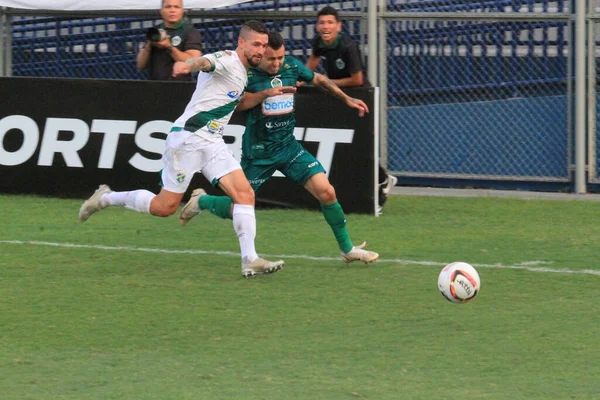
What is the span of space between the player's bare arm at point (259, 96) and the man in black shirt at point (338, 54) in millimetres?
2929

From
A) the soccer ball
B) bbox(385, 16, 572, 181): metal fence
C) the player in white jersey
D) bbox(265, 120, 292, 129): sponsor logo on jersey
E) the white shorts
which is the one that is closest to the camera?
the soccer ball

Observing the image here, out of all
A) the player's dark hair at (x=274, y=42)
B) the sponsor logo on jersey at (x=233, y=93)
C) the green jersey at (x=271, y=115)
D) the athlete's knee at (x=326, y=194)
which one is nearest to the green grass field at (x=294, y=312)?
the athlete's knee at (x=326, y=194)

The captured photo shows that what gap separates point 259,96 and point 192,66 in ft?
3.09

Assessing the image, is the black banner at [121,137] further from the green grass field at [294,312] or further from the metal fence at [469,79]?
the metal fence at [469,79]

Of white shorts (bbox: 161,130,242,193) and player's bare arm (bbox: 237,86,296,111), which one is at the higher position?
player's bare arm (bbox: 237,86,296,111)

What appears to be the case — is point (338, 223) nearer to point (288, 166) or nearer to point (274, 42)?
point (288, 166)

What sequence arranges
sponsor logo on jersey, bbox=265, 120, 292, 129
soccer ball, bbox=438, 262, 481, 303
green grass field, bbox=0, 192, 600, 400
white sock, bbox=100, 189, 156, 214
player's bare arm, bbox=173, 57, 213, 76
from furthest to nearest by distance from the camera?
sponsor logo on jersey, bbox=265, 120, 292, 129
white sock, bbox=100, 189, 156, 214
player's bare arm, bbox=173, 57, 213, 76
soccer ball, bbox=438, 262, 481, 303
green grass field, bbox=0, 192, 600, 400

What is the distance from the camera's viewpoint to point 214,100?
8.60 meters

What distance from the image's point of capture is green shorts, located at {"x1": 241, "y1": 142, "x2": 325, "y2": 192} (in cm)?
902

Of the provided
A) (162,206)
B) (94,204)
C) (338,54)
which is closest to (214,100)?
(162,206)

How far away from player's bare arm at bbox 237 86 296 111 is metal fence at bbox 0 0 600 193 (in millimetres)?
5183

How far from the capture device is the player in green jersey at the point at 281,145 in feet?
29.4

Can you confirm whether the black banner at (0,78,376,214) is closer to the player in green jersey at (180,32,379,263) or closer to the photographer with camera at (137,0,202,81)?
the photographer with camera at (137,0,202,81)

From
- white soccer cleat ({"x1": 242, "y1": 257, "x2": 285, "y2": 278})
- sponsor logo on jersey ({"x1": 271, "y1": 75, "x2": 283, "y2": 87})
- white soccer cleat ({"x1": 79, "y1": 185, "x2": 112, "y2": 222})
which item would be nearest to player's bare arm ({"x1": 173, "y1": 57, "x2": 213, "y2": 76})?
sponsor logo on jersey ({"x1": 271, "y1": 75, "x2": 283, "y2": 87})
